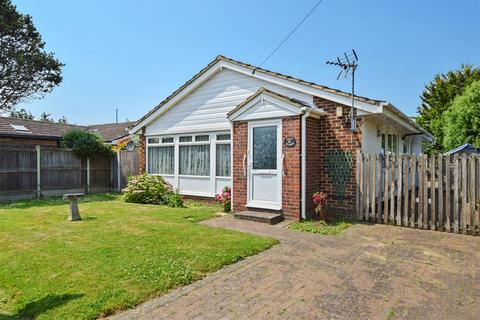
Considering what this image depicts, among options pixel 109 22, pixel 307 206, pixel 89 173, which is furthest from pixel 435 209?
pixel 89 173

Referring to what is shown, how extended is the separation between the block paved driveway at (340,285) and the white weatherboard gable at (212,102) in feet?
18.4

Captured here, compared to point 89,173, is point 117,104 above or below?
above

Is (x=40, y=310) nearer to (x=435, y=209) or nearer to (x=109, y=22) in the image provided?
(x=435, y=209)

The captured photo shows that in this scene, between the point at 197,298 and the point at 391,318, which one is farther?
the point at 197,298

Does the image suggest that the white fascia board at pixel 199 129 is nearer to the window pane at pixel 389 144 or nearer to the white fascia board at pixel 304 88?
the white fascia board at pixel 304 88

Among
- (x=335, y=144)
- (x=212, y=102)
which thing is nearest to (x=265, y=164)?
(x=335, y=144)

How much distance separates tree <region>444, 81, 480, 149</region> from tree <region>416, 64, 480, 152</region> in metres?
7.47

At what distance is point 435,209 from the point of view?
7203 mm

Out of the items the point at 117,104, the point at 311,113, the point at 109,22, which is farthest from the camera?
the point at 117,104

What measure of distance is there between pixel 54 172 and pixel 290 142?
11379mm

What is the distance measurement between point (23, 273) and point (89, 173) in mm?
11835

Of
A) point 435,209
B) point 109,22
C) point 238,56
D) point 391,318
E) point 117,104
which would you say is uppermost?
point 117,104

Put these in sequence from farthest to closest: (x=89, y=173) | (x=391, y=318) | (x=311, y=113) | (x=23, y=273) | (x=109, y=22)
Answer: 1. (x=89, y=173)
2. (x=109, y=22)
3. (x=311, y=113)
4. (x=23, y=273)
5. (x=391, y=318)

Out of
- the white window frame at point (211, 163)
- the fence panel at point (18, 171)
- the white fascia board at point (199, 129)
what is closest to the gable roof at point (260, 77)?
the white fascia board at point (199, 129)
